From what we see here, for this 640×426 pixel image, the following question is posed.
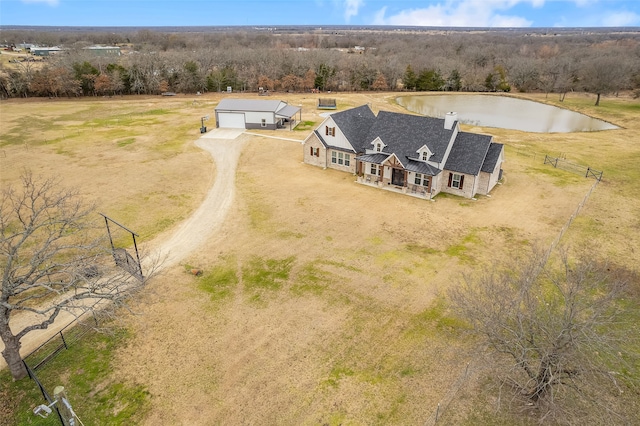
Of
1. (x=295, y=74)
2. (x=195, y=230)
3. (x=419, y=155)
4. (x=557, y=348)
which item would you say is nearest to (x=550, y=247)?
(x=419, y=155)

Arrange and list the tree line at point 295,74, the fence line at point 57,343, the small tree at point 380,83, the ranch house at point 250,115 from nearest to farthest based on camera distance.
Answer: the fence line at point 57,343
the ranch house at point 250,115
the tree line at point 295,74
the small tree at point 380,83

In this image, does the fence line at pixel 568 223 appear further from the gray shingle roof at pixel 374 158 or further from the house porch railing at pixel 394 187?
the gray shingle roof at pixel 374 158

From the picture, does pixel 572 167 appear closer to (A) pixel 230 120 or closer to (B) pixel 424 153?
(B) pixel 424 153

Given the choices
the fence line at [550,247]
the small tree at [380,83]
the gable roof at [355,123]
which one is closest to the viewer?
the fence line at [550,247]

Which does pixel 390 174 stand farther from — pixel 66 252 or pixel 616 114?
pixel 616 114

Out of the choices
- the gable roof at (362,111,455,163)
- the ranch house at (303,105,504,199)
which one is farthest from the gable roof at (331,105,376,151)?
the gable roof at (362,111,455,163)

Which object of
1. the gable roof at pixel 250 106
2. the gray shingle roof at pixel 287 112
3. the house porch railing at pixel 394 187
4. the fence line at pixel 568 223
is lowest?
the fence line at pixel 568 223

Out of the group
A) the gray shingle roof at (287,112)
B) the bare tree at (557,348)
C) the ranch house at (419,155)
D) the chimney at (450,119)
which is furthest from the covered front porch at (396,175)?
the gray shingle roof at (287,112)
